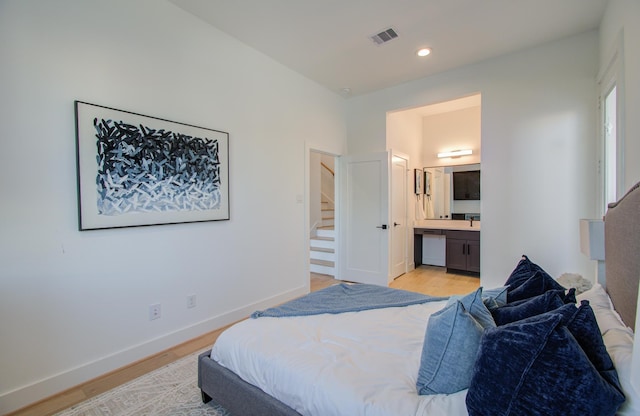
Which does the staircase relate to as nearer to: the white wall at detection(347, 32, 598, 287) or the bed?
the white wall at detection(347, 32, 598, 287)

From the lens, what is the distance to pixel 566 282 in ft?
8.46

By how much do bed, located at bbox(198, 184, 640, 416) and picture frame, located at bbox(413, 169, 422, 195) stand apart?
3620mm

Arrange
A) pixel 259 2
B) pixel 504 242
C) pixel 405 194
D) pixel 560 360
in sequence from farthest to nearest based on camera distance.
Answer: pixel 405 194 < pixel 504 242 < pixel 259 2 < pixel 560 360

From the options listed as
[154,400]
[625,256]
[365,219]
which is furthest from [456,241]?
[154,400]

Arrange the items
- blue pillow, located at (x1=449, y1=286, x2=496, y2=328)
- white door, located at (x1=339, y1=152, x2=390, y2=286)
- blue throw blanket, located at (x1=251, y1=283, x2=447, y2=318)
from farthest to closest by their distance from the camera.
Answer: white door, located at (x1=339, y1=152, x2=390, y2=286), blue throw blanket, located at (x1=251, y1=283, x2=447, y2=318), blue pillow, located at (x1=449, y1=286, x2=496, y2=328)

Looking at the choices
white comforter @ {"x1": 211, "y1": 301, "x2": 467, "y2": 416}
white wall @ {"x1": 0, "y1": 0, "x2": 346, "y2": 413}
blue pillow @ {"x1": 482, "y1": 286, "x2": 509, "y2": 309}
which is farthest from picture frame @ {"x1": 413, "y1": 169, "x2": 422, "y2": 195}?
blue pillow @ {"x1": 482, "y1": 286, "x2": 509, "y2": 309}

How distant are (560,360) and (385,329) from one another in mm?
976

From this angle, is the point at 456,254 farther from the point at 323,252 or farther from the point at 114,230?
the point at 114,230

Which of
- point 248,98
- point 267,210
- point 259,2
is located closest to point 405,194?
point 267,210

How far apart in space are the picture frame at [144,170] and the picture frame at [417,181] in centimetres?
367

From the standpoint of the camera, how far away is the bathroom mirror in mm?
5270

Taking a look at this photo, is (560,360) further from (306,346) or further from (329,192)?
(329,192)

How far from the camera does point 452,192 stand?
5512 millimetres

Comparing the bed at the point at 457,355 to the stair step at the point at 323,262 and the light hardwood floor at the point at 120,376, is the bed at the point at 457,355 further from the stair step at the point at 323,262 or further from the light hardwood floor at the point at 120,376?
the stair step at the point at 323,262
